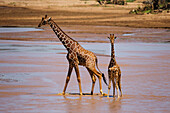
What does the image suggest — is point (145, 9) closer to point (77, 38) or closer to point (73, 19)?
point (73, 19)

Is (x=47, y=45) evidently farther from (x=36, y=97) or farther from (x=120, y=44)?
(x=36, y=97)

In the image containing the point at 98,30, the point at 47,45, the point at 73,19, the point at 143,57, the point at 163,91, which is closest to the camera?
the point at 163,91

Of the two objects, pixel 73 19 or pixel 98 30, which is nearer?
pixel 98 30

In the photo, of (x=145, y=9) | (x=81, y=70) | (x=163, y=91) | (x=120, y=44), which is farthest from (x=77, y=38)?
(x=145, y=9)

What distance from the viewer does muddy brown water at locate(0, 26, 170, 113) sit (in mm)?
8688

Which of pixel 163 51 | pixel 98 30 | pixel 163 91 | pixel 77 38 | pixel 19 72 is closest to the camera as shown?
pixel 163 91

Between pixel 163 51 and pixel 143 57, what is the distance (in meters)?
2.21

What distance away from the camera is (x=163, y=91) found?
401 inches

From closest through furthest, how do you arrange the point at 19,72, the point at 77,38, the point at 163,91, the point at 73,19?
the point at 163,91 → the point at 19,72 → the point at 77,38 → the point at 73,19

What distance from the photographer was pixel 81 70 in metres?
13.6

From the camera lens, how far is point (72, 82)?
459 inches

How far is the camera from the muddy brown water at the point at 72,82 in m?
8.69

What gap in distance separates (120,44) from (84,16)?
748 inches

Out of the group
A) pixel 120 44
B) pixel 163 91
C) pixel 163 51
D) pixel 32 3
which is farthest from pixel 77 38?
pixel 32 3
